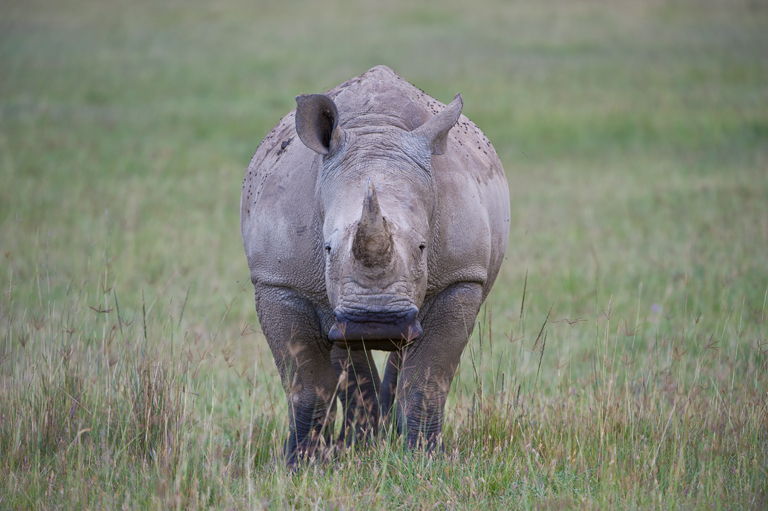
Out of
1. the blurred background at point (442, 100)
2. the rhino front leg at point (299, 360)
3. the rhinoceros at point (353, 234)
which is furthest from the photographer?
the blurred background at point (442, 100)

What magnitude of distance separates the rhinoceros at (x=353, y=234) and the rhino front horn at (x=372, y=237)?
0.02 m

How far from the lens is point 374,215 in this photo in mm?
3279

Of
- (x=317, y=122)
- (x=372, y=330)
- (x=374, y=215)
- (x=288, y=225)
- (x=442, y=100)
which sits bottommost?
(x=372, y=330)

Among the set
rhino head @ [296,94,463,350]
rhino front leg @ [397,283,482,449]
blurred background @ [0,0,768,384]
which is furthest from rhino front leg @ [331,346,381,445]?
rhino head @ [296,94,463,350]

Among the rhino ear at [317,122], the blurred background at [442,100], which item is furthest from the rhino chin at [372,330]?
the blurred background at [442,100]

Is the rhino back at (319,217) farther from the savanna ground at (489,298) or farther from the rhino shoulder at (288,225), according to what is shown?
the savanna ground at (489,298)

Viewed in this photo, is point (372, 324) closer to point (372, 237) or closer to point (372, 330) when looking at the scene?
point (372, 330)

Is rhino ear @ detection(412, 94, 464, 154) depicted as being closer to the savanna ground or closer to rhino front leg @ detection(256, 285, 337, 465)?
the savanna ground

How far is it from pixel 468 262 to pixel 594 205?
8.91 m

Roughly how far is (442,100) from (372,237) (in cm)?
1594

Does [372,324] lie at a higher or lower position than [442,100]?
lower

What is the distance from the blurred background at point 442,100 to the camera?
8.45 metres

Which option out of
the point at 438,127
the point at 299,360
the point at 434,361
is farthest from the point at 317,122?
the point at 434,361

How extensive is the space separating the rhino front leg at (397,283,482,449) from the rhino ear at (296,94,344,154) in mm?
965
